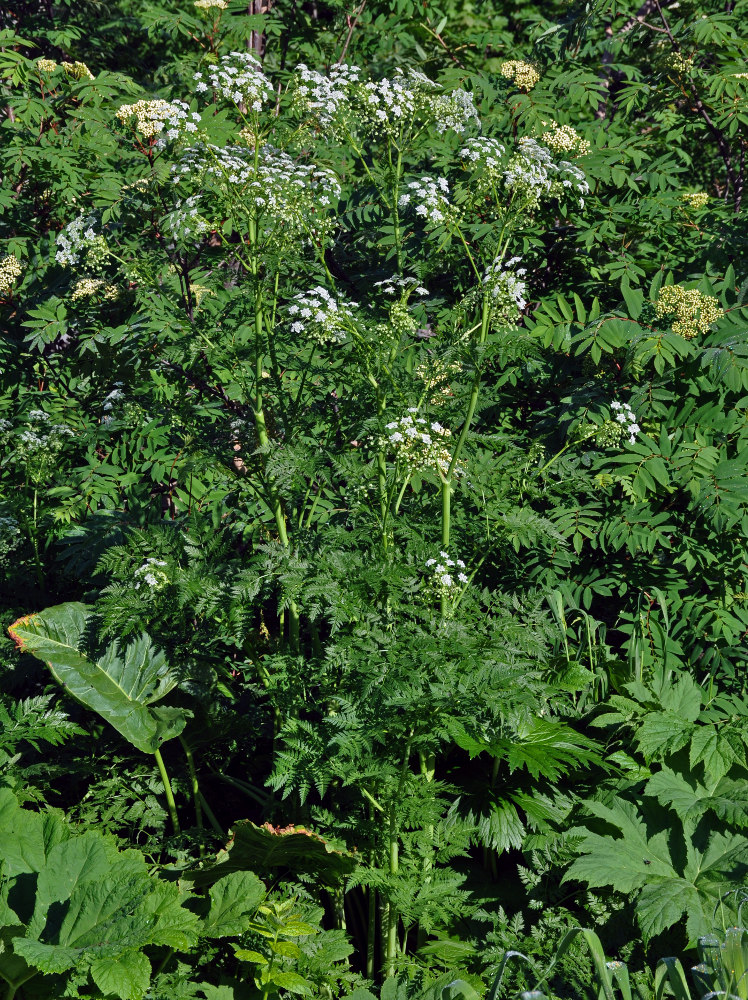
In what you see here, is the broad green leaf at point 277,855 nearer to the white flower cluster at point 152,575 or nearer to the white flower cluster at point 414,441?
the white flower cluster at point 152,575

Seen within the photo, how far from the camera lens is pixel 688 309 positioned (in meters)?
3.43

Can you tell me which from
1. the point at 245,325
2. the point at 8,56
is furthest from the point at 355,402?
the point at 8,56

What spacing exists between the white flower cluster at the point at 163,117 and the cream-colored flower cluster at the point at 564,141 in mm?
1409

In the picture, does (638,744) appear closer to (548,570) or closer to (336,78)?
(548,570)

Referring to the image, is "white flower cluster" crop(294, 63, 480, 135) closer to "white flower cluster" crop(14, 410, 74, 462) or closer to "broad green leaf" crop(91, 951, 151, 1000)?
"white flower cluster" crop(14, 410, 74, 462)

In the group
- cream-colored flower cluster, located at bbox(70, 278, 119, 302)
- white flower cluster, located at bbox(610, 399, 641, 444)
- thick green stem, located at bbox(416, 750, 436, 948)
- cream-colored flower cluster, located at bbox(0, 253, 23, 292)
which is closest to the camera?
thick green stem, located at bbox(416, 750, 436, 948)

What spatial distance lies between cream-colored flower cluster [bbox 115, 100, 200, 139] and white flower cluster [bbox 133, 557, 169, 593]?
1423mm

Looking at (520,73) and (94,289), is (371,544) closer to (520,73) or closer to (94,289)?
(94,289)

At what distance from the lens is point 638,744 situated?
126 inches

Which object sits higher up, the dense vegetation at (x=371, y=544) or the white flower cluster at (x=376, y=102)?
the white flower cluster at (x=376, y=102)

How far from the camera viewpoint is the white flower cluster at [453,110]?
327 cm

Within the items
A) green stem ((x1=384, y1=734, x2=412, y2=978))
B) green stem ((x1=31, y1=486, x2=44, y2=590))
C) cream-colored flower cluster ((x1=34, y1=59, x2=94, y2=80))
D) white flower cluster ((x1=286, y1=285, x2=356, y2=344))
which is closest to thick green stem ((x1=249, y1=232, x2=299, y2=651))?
white flower cluster ((x1=286, y1=285, x2=356, y2=344))

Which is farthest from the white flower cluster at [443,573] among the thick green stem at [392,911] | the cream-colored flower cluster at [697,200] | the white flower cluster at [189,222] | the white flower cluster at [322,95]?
the cream-colored flower cluster at [697,200]

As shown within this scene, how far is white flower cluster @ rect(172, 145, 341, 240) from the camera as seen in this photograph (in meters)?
2.88
